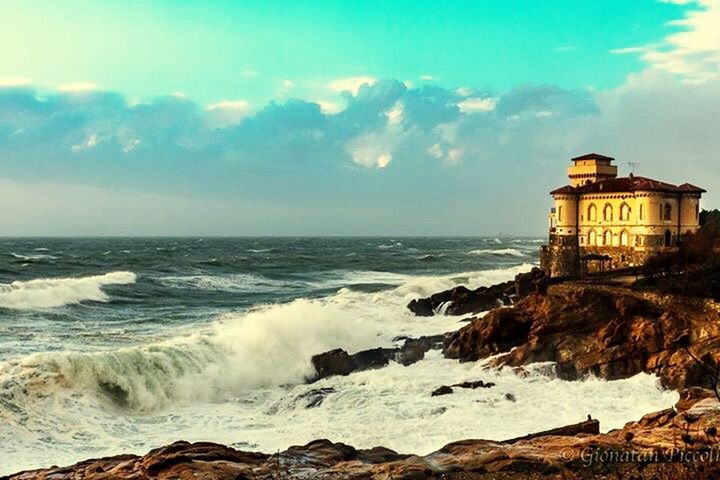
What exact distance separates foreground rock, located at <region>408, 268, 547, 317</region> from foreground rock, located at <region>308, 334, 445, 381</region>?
36.1 ft

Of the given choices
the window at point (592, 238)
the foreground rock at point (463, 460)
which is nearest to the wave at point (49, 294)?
the foreground rock at point (463, 460)

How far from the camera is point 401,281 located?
67.3m

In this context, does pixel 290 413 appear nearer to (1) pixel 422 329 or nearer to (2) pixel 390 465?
(2) pixel 390 465

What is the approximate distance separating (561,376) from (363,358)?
8.08m

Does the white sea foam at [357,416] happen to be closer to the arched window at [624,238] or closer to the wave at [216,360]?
the wave at [216,360]

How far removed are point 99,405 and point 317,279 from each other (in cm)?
4915

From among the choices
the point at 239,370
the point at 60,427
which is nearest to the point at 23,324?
the point at 239,370

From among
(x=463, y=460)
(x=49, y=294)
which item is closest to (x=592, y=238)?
(x=463, y=460)

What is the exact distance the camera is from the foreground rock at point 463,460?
440 inches

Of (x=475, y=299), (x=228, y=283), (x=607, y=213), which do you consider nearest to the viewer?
(x=475, y=299)

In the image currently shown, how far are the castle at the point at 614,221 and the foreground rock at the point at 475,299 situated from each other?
8.70 ft

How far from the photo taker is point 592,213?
45156mm

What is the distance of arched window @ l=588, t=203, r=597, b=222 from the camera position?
147ft

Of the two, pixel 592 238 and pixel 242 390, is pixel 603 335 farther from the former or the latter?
pixel 592 238
